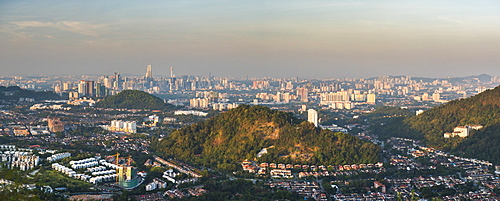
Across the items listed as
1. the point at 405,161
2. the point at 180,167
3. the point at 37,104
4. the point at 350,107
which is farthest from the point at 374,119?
the point at 37,104

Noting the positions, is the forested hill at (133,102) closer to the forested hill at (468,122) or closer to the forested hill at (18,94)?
the forested hill at (18,94)

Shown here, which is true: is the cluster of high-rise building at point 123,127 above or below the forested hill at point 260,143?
below

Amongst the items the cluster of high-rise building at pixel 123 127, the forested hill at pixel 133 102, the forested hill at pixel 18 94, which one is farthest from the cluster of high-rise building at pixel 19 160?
the forested hill at pixel 18 94

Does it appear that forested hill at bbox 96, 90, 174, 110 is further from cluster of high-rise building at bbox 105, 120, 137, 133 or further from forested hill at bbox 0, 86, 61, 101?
cluster of high-rise building at bbox 105, 120, 137, 133

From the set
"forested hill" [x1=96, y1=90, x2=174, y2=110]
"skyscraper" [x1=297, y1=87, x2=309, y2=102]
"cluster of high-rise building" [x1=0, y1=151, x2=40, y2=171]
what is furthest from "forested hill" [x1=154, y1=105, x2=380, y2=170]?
"skyscraper" [x1=297, y1=87, x2=309, y2=102]

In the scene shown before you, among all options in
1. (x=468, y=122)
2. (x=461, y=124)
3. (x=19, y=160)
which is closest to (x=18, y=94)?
(x=19, y=160)

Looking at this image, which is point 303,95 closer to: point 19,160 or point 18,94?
point 18,94

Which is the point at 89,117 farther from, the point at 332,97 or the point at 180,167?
the point at 332,97

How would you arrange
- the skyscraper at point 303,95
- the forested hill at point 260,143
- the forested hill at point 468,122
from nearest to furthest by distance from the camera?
the forested hill at point 260,143 < the forested hill at point 468,122 < the skyscraper at point 303,95
